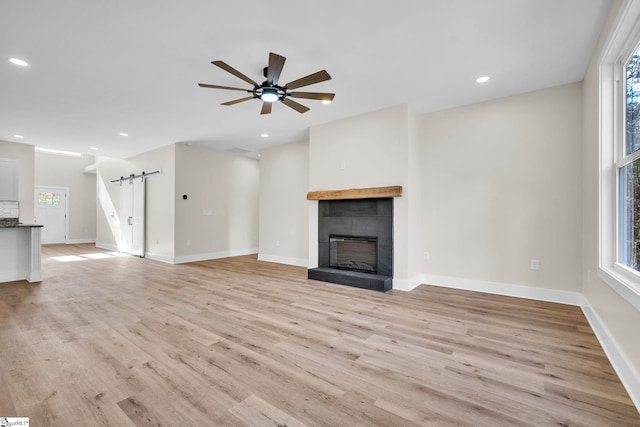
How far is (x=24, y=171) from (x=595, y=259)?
33.0 ft

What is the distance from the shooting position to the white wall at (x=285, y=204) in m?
6.05

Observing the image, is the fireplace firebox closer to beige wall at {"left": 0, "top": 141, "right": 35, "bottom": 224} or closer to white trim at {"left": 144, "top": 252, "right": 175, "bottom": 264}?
white trim at {"left": 144, "top": 252, "right": 175, "bottom": 264}

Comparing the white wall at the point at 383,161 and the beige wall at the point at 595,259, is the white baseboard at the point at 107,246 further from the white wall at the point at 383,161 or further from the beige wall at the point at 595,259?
the beige wall at the point at 595,259

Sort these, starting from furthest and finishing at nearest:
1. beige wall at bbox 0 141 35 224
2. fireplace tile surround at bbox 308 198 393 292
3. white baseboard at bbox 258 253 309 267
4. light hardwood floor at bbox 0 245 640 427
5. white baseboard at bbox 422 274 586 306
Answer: beige wall at bbox 0 141 35 224
white baseboard at bbox 258 253 309 267
fireplace tile surround at bbox 308 198 393 292
white baseboard at bbox 422 274 586 306
light hardwood floor at bbox 0 245 640 427

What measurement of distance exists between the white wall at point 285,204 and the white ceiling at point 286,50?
6.09 feet

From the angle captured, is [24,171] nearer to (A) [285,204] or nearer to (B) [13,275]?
(B) [13,275]

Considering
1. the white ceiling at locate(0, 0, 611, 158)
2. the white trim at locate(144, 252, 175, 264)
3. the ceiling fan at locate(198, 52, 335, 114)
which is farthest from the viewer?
the white trim at locate(144, 252, 175, 264)

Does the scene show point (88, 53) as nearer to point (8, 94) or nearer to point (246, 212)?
point (8, 94)

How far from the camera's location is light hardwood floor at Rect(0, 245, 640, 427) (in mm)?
1511

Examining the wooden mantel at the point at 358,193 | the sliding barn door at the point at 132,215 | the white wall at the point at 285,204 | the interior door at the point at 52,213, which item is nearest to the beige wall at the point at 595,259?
the wooden mantel at the point at 358,193

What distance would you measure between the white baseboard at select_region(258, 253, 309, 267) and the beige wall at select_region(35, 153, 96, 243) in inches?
319

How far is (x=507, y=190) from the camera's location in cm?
373

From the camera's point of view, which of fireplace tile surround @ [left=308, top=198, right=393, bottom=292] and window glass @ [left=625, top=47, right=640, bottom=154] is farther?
fireplace tile surround @ [left=308, top=198, right=393, bottom=292]

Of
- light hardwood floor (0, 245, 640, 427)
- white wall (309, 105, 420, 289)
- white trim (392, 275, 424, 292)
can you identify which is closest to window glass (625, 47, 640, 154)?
light hardwood floor (0, 245, 640, 427)
